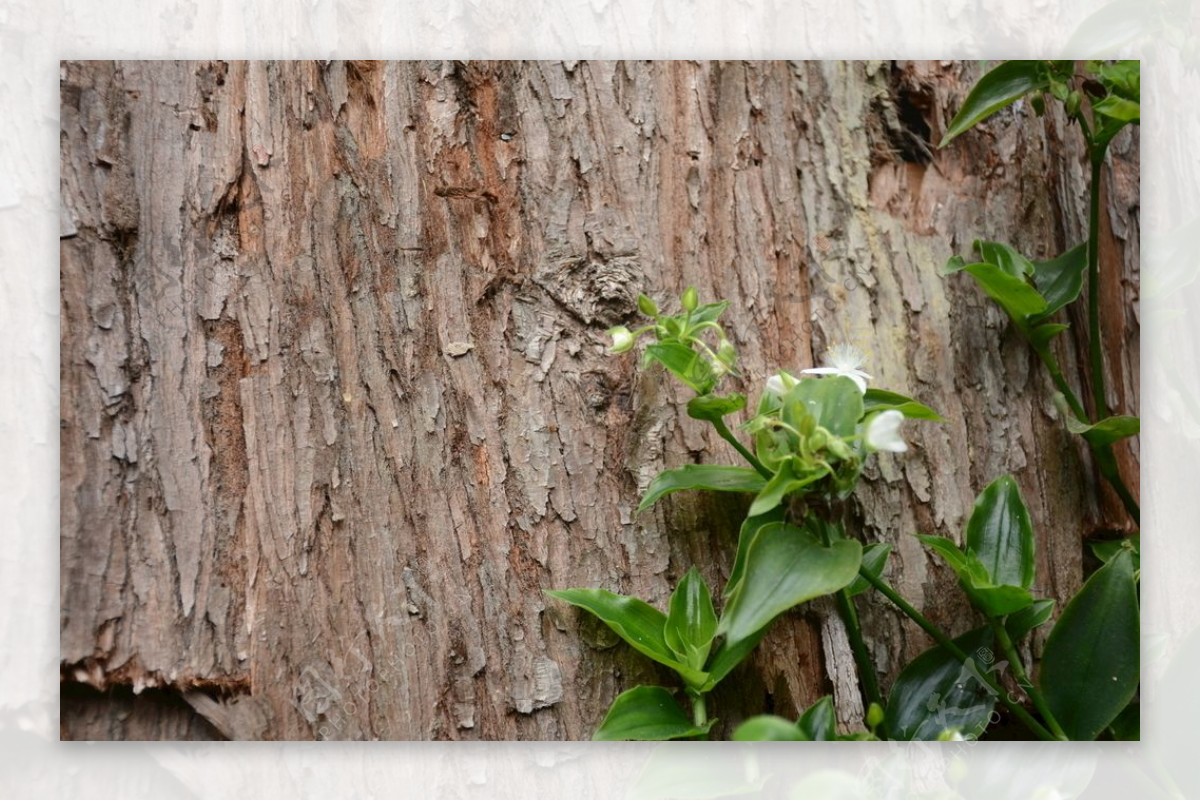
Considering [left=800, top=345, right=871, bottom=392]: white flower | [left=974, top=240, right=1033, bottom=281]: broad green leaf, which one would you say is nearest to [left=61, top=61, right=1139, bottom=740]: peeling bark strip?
[left=800, top=345, right=871, bottom=392]: white flower

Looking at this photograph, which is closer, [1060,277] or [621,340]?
[621,340]

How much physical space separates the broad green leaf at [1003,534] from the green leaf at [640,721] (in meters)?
0.32

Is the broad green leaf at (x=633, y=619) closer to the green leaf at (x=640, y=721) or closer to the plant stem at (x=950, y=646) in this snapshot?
the green leaf at (x=640, y=721)

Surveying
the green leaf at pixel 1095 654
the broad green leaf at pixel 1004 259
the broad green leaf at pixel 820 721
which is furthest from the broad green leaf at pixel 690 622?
the broad green leaf at pixel 1004 259

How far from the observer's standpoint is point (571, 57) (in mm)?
820

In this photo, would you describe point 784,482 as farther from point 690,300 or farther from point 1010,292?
point 1010,292

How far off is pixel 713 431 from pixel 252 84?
0.60 m

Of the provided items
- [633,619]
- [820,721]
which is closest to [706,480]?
[633,619]

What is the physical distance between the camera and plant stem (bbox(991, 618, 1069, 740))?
0.78 m

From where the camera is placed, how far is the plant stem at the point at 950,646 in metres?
0.77

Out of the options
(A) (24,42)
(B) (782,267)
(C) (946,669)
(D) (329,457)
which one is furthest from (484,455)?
(A) (24,42)

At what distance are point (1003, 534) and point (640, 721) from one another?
0.41m

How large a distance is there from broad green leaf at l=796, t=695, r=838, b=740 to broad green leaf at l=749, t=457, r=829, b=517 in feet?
0.72

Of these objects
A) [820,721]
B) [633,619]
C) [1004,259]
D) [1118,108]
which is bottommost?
[820,721]
